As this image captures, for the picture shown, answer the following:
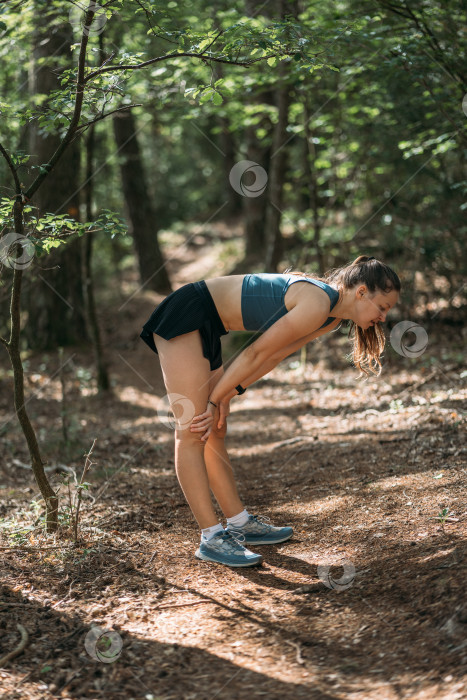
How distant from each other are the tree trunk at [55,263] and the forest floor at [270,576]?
333cm

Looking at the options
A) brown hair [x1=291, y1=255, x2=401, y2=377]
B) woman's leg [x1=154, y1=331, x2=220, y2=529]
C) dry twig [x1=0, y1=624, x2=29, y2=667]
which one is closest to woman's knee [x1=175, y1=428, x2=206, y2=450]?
woman's leg [x1=154, y1=331, x2=220, y2=529]

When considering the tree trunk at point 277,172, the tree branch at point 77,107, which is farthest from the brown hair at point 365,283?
the tree trunk at point 277,172

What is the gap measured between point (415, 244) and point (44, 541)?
565cm

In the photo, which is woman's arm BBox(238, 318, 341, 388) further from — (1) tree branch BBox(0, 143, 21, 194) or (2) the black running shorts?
(1) tree branch BBox(0, 143, 21, 194)

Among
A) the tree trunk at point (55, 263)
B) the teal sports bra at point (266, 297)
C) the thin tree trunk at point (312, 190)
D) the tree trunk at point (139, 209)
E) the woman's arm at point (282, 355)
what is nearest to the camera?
the teal sports bra at point (266, 297)

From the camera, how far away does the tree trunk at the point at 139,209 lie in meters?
11.4

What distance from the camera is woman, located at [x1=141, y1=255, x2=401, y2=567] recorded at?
279 centimetres

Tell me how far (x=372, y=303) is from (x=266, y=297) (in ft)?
1.58

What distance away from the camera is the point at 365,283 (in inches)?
113

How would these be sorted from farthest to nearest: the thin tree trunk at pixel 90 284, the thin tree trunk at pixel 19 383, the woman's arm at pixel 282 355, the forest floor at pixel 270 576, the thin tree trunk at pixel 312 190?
the thin tree trunk at pixel 312 190, the thin tree trunk at pixel 90 284, the thin tree trunk at pixel 19 383, the woman's arm at pixel 282 355, the forest floor at pixel 270 576

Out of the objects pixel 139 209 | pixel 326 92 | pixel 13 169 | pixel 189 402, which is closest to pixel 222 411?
pixel 189 402

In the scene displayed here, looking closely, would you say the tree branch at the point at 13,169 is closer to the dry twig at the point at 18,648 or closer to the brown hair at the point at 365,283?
the brown hair at the point at 365,283

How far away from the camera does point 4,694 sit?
2.04 meters

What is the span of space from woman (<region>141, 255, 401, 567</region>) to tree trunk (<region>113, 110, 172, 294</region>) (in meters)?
8.85
